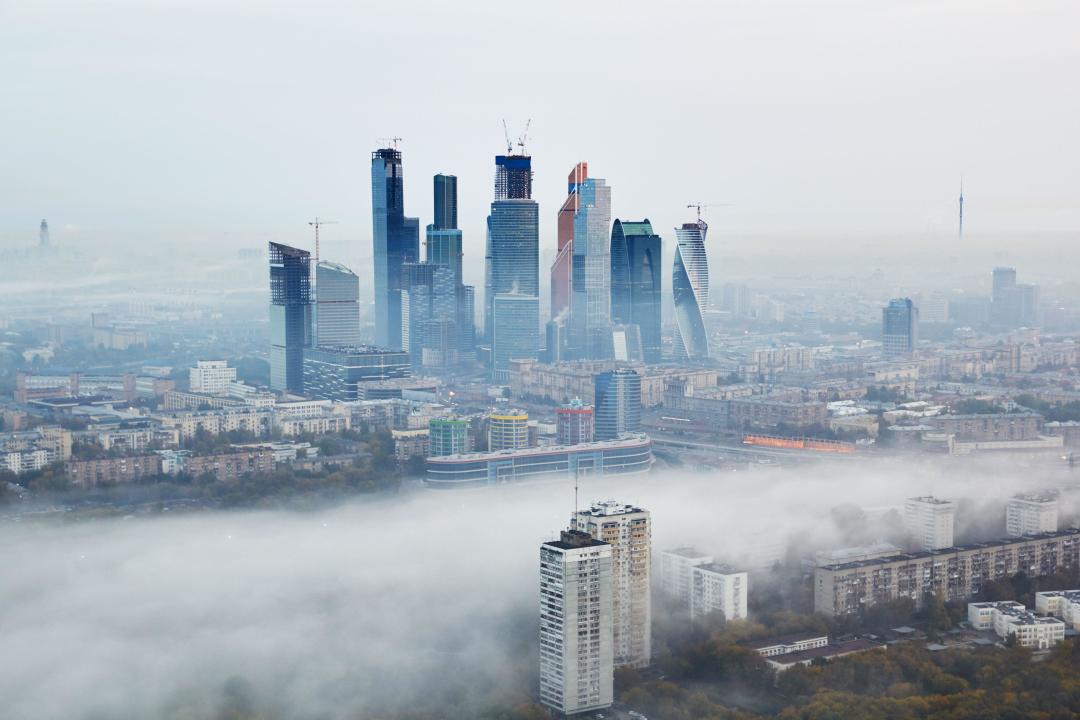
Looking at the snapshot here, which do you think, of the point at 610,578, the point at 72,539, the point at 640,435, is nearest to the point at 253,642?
the point at 610,578

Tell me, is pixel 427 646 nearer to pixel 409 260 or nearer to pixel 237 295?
pixel 237 295

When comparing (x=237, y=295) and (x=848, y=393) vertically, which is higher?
(x=237, y=295)

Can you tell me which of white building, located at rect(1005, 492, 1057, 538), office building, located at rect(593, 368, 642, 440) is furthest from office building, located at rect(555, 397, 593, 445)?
white building, located at rect(1005, 492, 1057, 538)

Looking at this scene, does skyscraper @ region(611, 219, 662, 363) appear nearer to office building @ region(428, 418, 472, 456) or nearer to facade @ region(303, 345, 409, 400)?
facade @ region(303, 345, 409, 400)

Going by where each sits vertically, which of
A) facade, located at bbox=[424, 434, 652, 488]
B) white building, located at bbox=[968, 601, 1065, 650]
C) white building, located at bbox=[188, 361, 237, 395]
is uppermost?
white building, located at bbox=[188, 361, 237, 395]

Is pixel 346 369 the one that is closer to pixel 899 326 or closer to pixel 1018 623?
pixel 899 326

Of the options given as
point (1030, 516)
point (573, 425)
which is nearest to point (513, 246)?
point (573, 425)
